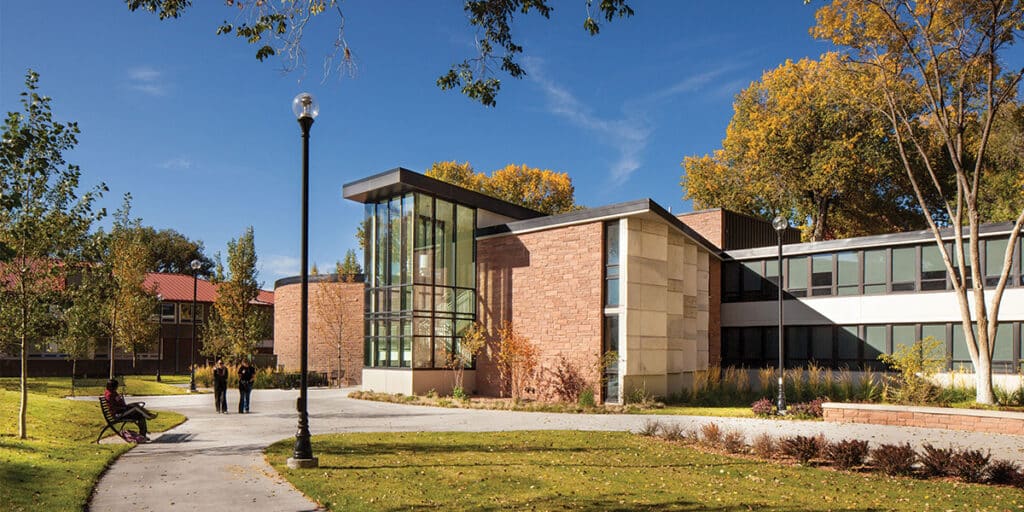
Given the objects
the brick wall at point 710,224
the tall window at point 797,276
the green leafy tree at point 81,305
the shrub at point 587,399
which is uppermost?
the brick wall at point 710,224

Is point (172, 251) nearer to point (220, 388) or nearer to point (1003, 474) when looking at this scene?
point (220, 388)

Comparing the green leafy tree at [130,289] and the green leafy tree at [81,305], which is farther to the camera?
the green leafy tree at [130,289]

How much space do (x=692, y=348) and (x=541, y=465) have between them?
18292 millimetres

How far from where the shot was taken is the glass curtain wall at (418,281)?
91.2 feet

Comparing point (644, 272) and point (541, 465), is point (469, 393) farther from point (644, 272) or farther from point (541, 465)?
point (541, 465)

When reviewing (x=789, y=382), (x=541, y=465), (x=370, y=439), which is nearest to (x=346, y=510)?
(x=541, y=465)

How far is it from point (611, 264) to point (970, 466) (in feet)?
48.4

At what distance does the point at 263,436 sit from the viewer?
15.9 meters

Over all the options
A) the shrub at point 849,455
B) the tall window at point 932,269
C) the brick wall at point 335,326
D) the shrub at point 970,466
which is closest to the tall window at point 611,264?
the tall window at point 932,269

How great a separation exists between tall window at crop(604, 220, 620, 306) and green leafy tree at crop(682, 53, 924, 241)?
1455 centimetres

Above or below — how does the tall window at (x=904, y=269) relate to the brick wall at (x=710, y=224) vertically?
below

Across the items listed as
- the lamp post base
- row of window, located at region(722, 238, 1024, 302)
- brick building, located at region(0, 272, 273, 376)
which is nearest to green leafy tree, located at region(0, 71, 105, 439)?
the lamp post base

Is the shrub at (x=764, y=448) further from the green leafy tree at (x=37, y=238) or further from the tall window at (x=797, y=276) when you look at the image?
the tall window at (x=797, y=276)

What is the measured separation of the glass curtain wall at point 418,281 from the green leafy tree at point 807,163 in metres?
18.3
